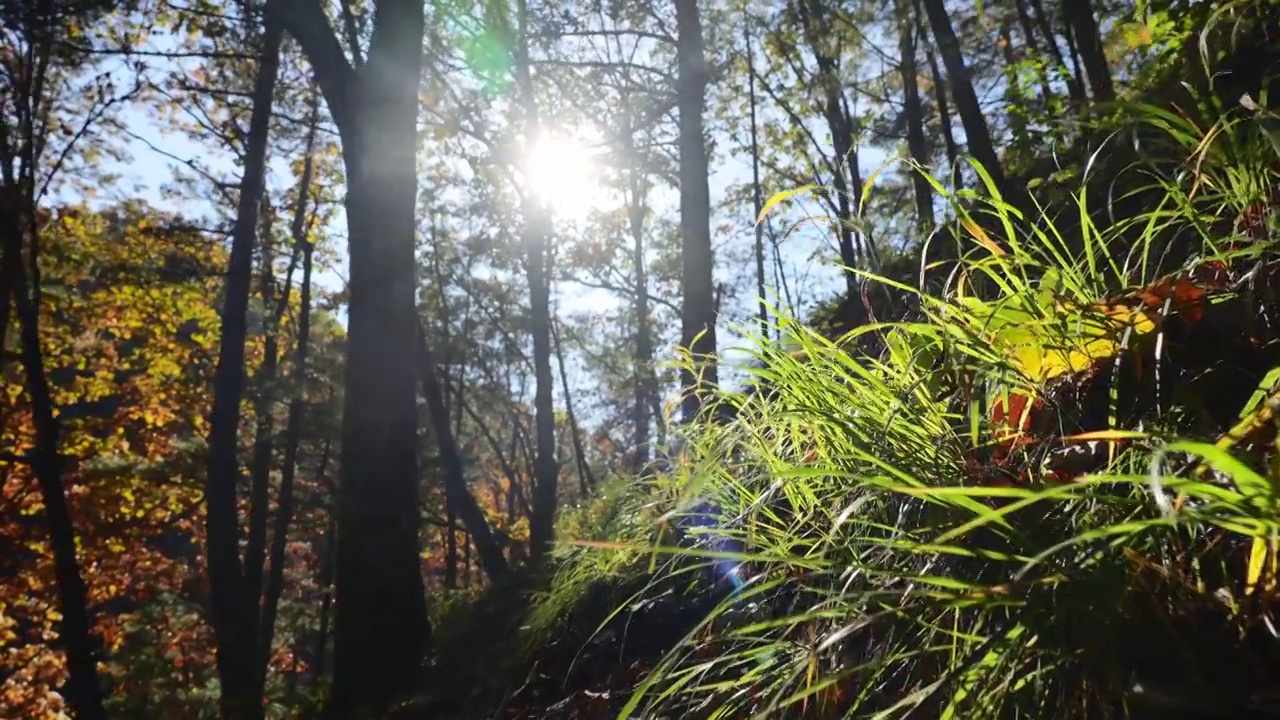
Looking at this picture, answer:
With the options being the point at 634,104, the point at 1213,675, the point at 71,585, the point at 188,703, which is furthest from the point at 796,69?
the point at 1213,675

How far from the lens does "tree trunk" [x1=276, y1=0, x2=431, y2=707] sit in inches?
164

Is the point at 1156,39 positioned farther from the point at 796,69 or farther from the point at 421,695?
the point at 796,69

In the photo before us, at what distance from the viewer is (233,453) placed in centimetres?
916

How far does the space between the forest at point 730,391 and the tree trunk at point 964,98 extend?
5 centimetres

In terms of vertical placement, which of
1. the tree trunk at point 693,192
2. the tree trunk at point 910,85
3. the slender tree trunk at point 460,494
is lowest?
the slender tree trunk at point 460,494

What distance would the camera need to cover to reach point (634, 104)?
13820 mm

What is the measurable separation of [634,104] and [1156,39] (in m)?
11.0

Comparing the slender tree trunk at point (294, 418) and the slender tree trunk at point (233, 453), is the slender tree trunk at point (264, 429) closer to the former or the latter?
the slender tree trunk at point (294, 418)

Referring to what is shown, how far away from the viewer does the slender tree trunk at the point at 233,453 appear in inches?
332

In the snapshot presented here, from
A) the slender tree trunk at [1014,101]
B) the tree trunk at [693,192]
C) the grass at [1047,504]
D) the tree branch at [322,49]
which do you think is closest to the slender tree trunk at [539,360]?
the tree trunk at [693,192]

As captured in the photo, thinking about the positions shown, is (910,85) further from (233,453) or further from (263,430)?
(263,430)

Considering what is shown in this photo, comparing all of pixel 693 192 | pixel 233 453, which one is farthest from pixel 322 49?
pixel 233 453

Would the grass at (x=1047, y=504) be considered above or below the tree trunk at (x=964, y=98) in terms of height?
below

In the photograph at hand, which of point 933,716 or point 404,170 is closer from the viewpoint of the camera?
point 933,716
